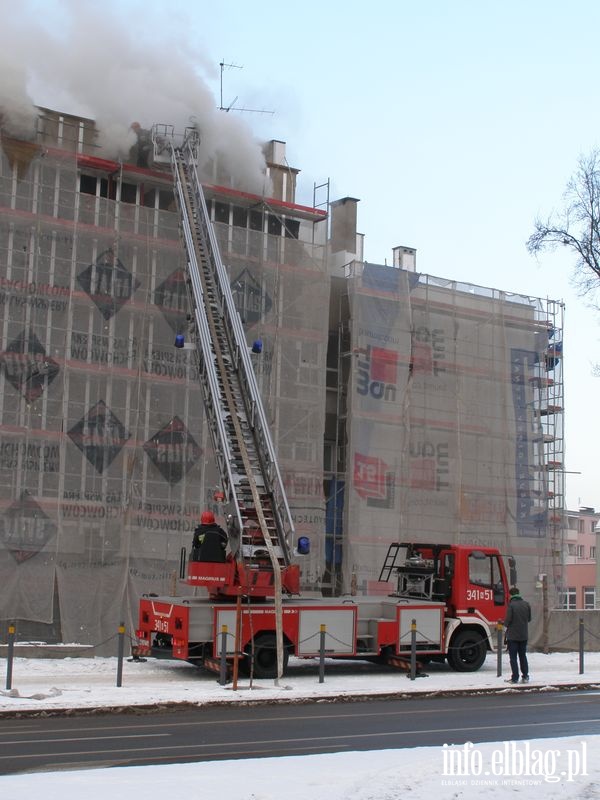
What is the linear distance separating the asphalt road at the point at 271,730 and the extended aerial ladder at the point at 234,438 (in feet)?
11.0

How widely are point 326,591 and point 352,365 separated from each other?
6.08m

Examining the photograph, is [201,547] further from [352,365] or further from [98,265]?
[352,365]

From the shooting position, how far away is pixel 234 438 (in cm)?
1978

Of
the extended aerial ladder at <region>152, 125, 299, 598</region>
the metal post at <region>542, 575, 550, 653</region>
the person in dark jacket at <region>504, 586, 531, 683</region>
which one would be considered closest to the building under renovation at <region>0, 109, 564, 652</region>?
the extended aerial ladder at <region>152, 125, 299, 598</region>

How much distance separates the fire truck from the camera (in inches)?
691

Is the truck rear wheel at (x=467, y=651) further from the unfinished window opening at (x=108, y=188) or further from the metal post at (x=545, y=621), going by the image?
the unfinished window opening at (x=108, y=188)

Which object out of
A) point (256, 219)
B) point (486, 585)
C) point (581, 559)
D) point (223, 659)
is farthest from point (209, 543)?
point (581, 559)

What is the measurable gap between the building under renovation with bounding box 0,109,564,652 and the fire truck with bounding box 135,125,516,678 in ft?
10.2

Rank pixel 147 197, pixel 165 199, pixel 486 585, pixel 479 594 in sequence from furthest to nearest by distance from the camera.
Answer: pixel 165 199 → pixel 147 197 → pixel 486 585 → pixel 479 594

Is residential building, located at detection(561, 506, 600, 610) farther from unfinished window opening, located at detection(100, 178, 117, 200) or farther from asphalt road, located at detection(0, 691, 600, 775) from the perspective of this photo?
asphalt road, located at detection(0, 691, 600, 775)

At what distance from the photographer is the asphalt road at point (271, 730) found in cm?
1015

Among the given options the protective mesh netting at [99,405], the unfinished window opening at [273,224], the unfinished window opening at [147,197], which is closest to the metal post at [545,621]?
the protective mesh netting at [99,405]

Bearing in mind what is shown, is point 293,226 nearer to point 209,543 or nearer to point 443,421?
point 443,421

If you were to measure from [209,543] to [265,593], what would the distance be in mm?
1270
